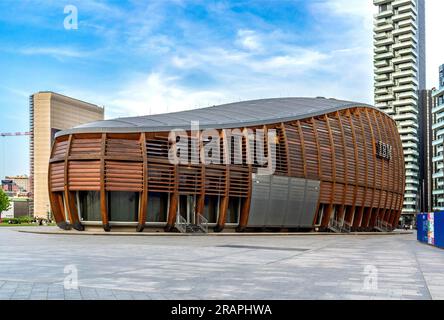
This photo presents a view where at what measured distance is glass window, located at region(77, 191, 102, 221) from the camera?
5203 centimetres

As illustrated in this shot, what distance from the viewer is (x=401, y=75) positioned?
17050 centimetres

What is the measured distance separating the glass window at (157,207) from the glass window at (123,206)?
1222 millimetres

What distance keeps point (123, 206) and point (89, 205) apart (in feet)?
11.3

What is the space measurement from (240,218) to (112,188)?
14.3 meters

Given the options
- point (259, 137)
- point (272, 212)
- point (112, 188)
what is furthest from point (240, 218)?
point (112, 188)

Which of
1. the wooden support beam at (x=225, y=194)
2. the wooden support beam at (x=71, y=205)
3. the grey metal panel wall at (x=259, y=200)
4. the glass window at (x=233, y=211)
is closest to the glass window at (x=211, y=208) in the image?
the wooden support beam at (x=225, y=194)

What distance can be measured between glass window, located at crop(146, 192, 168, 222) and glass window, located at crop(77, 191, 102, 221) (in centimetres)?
472

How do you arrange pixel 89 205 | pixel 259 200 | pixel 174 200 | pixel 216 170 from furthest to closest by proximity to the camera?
1. pixel 259 200
2. pixel 216 170
3. pixel 89 205
4. pixel 174 200

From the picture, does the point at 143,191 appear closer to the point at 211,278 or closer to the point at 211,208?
the point at 211,208

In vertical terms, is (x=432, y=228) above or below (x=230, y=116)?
below

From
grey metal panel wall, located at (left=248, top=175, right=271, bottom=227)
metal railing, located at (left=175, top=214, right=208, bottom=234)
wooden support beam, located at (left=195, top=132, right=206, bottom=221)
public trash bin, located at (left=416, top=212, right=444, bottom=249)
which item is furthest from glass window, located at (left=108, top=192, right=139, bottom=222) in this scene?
public trash bin, located at (left=416, top=212, right=444, bottom=249)

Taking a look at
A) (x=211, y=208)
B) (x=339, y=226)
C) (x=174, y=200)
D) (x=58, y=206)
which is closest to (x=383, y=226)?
(x=339, y=226)

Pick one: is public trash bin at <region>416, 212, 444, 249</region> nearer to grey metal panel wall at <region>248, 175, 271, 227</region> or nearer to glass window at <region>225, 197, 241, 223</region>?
grey metal panel wall at <region>248, 175, 271, 227</region>
